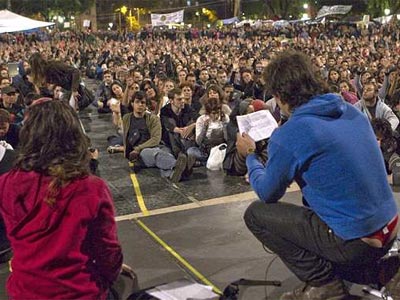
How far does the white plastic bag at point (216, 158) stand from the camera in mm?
7590

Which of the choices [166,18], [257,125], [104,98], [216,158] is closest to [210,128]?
[216,158]

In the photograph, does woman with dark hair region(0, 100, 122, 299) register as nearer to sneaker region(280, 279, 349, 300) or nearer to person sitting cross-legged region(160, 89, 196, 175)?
sneaker region(280, 279, 349, 300)

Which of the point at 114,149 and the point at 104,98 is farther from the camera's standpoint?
the point at 104,98

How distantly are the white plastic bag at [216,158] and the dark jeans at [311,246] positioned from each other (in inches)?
156

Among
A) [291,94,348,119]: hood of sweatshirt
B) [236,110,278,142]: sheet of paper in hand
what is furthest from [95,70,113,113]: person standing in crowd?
[291,94,348,119]: hood of sweatshirt

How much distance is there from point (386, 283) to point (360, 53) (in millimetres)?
15478

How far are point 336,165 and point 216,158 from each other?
4569 millimetres

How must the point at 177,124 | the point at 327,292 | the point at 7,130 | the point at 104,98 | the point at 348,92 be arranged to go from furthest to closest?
1. the point at 104,98
2. the point at 348,92
3. the point at 177,124
4. the point at 7,130
5. the point at 327,292

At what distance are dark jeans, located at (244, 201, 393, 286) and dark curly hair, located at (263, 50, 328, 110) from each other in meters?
0.65

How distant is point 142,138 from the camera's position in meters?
7.96

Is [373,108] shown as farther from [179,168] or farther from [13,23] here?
[13,23]

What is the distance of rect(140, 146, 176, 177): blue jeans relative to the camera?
737 cm

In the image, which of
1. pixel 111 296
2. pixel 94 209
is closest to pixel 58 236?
pixel 94 209

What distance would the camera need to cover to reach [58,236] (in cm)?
248
